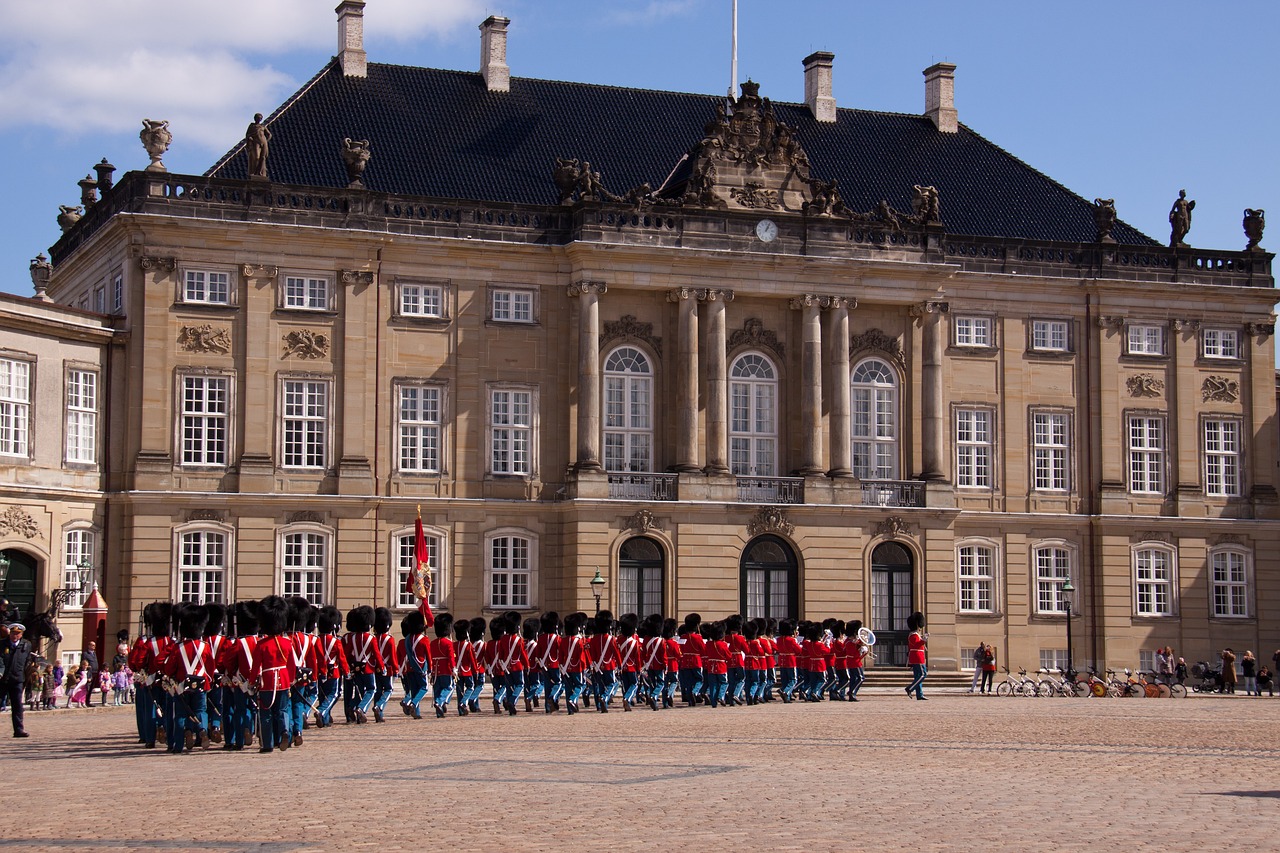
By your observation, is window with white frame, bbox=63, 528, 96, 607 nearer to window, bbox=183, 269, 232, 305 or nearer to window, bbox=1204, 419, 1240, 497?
window, bbox=183, 269, 232, 305

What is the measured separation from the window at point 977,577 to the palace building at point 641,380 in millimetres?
92

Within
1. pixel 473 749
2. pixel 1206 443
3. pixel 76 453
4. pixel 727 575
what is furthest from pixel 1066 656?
pixel 473 749

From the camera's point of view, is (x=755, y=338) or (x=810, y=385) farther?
(x=755, y=338)

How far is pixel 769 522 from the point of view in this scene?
157 feet

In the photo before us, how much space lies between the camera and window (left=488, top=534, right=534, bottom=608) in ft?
154

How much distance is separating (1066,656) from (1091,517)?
375 centimetres

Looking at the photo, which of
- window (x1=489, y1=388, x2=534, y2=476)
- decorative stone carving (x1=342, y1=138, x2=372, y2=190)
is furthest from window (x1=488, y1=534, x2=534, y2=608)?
decorative stone carving (x1=342, y1=138, x2=372, y2=190)

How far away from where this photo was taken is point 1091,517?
51562mm

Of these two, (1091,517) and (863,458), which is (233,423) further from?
(1091,517)

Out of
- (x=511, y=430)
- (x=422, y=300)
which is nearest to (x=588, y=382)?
(x=511, y=430)

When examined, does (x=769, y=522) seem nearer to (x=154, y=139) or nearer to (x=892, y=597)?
(x=892, y=597)

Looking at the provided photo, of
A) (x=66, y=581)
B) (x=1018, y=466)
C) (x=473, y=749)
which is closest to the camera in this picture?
(x=473, y=749)

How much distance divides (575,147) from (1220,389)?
61.5 ft

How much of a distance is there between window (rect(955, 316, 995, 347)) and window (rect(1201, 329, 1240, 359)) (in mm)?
6308
